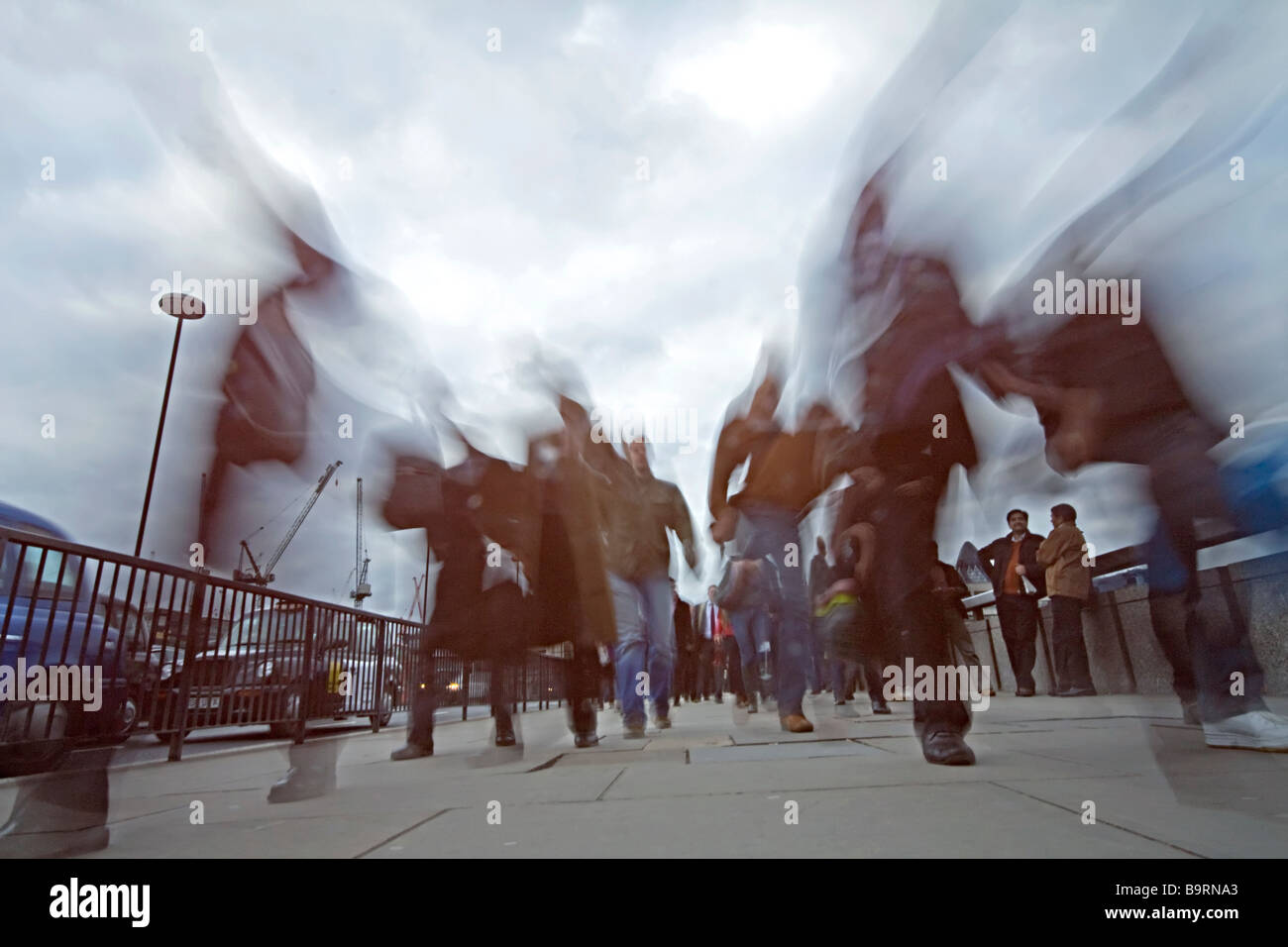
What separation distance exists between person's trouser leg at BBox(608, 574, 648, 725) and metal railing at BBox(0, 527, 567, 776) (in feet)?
4.67

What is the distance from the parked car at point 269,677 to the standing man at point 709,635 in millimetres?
5873

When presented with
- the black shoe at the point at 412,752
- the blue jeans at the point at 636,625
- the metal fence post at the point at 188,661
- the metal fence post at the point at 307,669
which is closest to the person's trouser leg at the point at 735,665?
the blue jeans at the point at 636,625

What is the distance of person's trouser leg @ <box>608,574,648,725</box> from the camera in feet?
20.2

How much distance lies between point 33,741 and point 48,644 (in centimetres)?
50

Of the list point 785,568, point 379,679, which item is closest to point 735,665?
point 379,679

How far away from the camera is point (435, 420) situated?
4.74 metres

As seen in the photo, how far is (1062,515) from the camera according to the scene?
584cm

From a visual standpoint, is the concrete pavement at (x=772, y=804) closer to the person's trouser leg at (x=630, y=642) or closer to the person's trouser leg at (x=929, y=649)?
the person's trouser leg at (x=929, y=649)

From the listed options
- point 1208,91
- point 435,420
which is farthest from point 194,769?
point 1208,91

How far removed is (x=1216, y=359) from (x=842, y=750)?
2306 mm

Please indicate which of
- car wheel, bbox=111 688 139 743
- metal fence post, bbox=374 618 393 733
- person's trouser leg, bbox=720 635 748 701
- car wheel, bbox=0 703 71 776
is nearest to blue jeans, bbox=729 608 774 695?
person's trouser leg, bbox=720 635 748 701

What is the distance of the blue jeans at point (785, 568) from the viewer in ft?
17.4

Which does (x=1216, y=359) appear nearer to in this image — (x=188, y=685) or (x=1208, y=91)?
(x=1208, y=91)

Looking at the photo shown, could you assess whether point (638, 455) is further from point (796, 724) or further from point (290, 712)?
point (290, 712)
